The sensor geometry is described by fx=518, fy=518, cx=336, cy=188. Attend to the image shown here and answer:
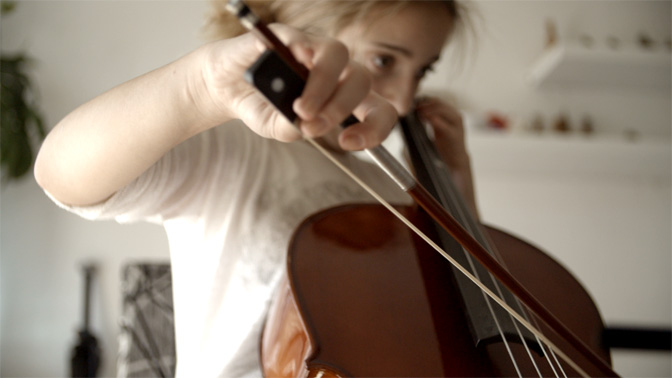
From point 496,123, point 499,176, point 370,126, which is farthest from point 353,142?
point 499,176

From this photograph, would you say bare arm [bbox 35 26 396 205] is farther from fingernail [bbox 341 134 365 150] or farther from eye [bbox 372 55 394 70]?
eye [bbox 372 55 394 70]

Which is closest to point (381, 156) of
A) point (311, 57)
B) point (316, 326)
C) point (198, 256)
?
point (311, 57)

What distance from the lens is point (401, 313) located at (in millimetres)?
503

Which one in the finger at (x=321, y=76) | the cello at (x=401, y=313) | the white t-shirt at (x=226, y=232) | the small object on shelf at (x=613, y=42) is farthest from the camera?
the small object on shelf at (x=613, y=42)

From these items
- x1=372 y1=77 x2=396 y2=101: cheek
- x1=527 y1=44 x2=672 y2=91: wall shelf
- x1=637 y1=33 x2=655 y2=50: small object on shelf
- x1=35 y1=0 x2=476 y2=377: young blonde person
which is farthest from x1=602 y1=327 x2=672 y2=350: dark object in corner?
x1=637 y1=33 x2=655 y2=50: small object on shelf

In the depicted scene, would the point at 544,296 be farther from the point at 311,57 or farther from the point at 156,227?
the point at 156,227

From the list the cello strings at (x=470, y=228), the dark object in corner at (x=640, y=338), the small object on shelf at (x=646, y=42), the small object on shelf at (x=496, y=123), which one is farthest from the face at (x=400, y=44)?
the small object on shelf at (x=646, y=42)

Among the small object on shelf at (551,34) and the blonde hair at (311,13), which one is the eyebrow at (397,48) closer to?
the blonde hair at (311,13)

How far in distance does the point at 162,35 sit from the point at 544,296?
6.14 ft

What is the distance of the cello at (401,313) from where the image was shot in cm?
43

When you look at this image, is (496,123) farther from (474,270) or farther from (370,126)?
(370,126)

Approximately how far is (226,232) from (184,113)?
0.23 m

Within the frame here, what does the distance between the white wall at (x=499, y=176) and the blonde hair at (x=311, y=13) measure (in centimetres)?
121

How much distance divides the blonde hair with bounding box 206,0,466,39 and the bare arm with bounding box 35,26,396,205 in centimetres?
33
